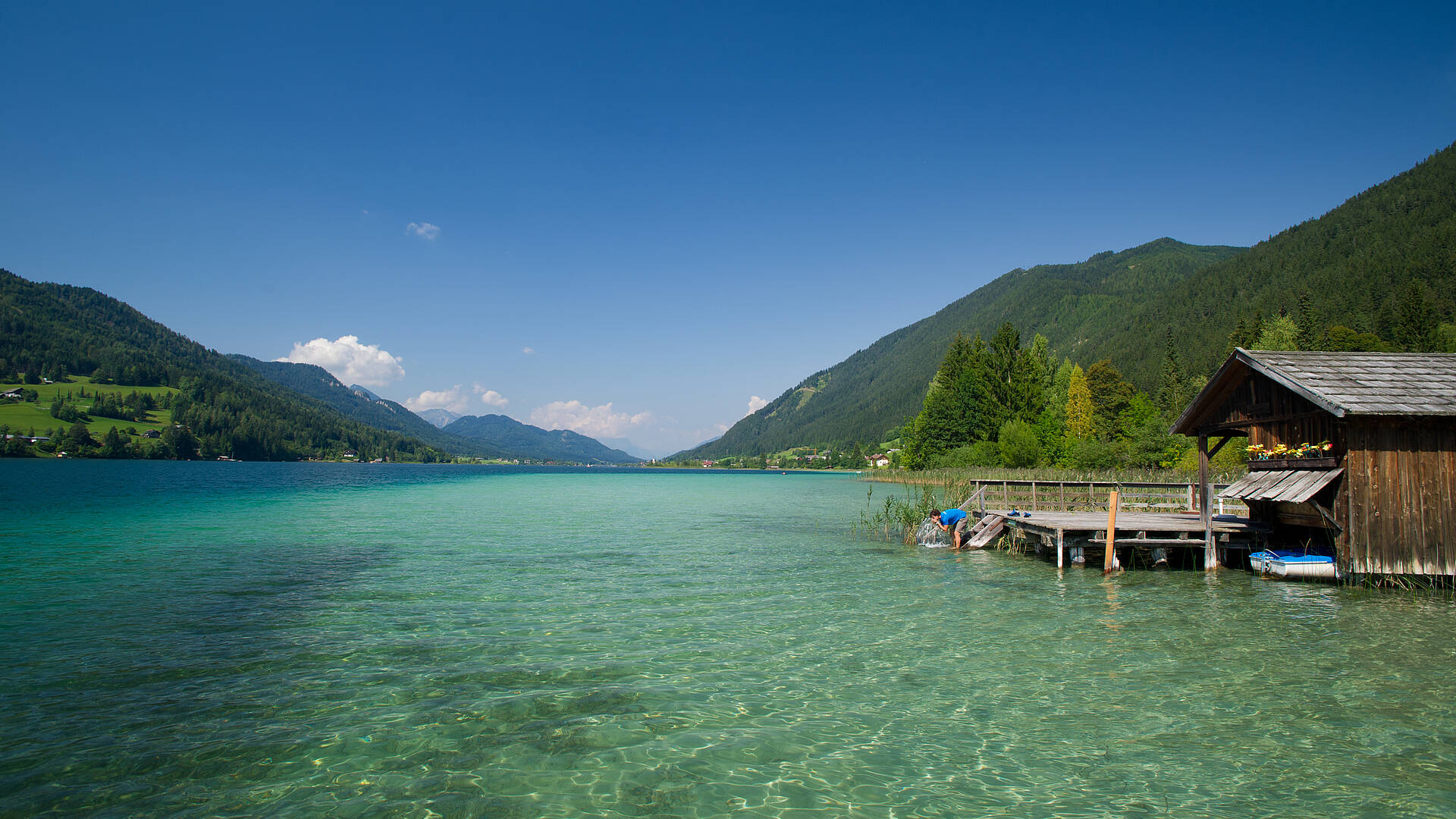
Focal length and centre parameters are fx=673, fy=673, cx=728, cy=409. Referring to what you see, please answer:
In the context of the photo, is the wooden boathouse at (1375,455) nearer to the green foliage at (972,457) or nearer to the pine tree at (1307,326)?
the green foliage at (972,457)

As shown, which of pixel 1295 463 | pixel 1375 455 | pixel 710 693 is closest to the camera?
pixel 710 693

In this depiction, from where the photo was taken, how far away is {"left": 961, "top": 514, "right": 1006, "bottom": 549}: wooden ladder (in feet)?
80.4

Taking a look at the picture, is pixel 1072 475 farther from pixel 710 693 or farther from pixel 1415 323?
pixel 1415 323

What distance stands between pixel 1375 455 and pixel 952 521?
495 inches

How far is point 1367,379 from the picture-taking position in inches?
628

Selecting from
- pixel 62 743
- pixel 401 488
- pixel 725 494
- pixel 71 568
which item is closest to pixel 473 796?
pixel 62 743

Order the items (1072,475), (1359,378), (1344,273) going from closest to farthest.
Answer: (1359,378) < (1072,475) < (1344,273)

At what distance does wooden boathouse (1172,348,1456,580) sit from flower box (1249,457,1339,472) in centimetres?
4

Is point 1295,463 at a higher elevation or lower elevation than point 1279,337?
lower

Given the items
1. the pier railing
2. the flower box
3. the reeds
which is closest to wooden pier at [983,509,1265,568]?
the flower box

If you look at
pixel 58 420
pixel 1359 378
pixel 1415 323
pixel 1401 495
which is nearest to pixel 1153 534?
pixel 1401 495

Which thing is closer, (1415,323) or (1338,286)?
(1415,323)

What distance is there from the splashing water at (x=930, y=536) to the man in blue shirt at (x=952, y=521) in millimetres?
164

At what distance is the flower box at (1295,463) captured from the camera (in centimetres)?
1616
